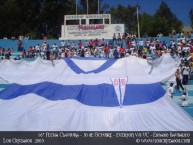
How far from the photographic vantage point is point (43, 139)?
4.20 meters

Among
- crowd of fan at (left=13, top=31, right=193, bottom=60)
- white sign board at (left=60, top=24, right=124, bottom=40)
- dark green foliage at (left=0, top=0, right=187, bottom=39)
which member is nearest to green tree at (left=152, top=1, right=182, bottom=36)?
dark green foliage at (left=0, top=0, right=187, bottom=39)

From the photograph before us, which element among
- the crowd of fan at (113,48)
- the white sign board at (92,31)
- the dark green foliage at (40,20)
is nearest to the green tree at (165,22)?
the dark green foliage at (40,20)

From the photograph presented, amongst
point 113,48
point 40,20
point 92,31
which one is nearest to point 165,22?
point 40,20

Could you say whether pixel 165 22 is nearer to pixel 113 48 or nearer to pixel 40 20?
pixel 40 20

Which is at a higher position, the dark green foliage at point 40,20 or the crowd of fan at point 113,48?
the dark green foliage at point 40,20

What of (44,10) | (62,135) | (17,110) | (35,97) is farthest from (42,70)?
(44,10)

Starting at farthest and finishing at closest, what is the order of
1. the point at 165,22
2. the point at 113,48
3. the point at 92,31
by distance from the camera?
the point at 165,22 → the point at 92,31 → the point at 113,48

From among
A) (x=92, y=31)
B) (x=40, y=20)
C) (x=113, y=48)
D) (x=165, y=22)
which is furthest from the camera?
(x=40, y=20)

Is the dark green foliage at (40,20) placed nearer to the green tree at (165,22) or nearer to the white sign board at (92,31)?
the green tree at (165,22)

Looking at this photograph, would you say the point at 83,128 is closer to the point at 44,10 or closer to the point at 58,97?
the point at 58,97

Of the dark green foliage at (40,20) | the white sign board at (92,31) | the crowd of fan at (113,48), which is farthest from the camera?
the dark green foliage at (40,20)

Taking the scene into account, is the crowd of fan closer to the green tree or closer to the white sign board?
the white sign board

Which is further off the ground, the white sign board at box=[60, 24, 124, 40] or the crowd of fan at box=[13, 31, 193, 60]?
Answer: the white sign board at box=[60, 24, 124, 40]

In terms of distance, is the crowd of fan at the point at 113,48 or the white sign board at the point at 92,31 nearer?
the crowd of fan at the point at 113,48
